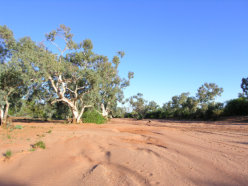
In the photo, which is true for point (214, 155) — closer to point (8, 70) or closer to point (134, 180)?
point (134, 180)

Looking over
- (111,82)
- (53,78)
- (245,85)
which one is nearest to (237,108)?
(245,85)

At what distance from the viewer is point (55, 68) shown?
1562 centimetres

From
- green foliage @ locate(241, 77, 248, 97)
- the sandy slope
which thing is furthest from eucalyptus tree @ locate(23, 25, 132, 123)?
green foliage @ locate(241, 77, 248, 97)

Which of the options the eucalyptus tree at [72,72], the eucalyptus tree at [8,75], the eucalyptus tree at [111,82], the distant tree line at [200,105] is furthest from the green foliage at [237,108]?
the eucalyptus tree at [8,75]

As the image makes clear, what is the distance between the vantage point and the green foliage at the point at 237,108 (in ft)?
103

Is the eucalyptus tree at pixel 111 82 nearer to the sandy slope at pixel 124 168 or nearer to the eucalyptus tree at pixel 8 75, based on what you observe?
the eucalyptus tree at pixel 8 75

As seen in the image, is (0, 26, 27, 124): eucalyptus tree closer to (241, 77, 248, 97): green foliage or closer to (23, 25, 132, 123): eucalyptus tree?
(23, 25, 132, 123): eucalyptus tree

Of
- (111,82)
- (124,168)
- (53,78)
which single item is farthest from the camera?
(111,82)

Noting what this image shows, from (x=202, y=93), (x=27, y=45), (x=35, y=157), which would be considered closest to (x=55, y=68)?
(x=27, y=45)

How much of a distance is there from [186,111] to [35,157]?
149 feet

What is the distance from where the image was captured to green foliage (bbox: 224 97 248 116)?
31516 millimetres

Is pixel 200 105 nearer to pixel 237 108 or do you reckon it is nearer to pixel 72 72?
pixel 237 108

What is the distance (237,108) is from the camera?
3228 cm

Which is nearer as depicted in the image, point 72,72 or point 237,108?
point 72,72
